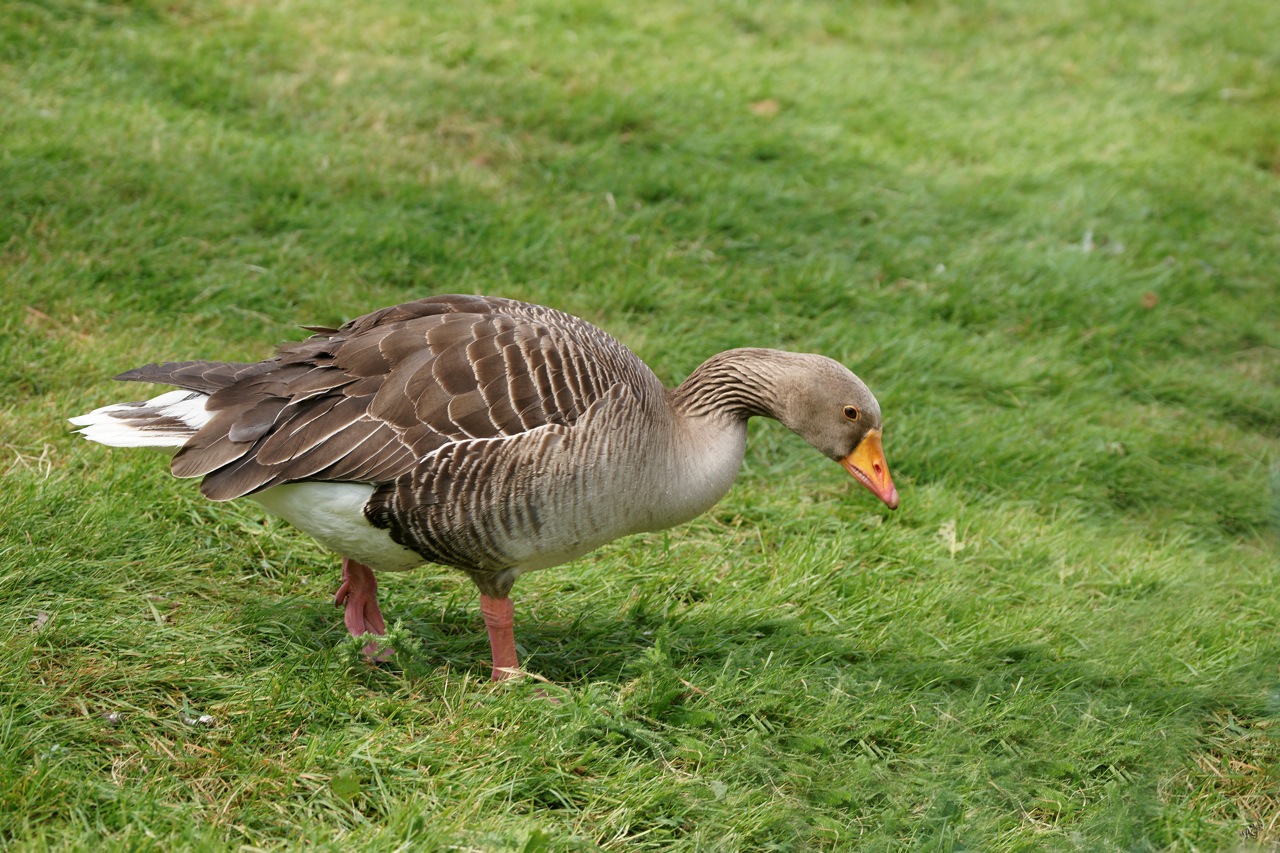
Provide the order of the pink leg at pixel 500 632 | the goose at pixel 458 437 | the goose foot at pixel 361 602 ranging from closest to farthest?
the goose at pixel 458 437 < the pink leg at pixel 500 632 < the goose foot at pixel 361 602

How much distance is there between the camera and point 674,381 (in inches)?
242

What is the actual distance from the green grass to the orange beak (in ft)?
2.30

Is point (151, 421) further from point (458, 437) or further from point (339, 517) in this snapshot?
point (458, 437)

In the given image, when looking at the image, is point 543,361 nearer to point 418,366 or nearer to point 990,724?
point 418,366

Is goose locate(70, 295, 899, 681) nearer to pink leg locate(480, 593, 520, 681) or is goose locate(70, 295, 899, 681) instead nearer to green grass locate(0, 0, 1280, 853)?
pink leg locate(480, 593, 520, 681)

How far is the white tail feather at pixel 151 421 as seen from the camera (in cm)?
384

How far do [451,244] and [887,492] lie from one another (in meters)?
3.39

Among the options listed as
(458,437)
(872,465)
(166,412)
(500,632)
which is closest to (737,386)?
(872,465)

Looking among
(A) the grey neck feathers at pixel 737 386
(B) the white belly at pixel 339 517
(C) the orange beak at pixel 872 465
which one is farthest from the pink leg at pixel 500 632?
(C) the orange beak at pixel 872 465

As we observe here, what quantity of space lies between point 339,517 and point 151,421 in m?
0.74

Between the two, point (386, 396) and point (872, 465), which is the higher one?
point (386, 396)

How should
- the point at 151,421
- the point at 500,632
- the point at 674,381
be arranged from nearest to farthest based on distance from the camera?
1. the point at 151,421
2. the point at 500,632
3. the point at 674,381

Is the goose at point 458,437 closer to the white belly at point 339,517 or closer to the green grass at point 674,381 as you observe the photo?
the white belly at point 339,517

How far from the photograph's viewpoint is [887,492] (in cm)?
428
